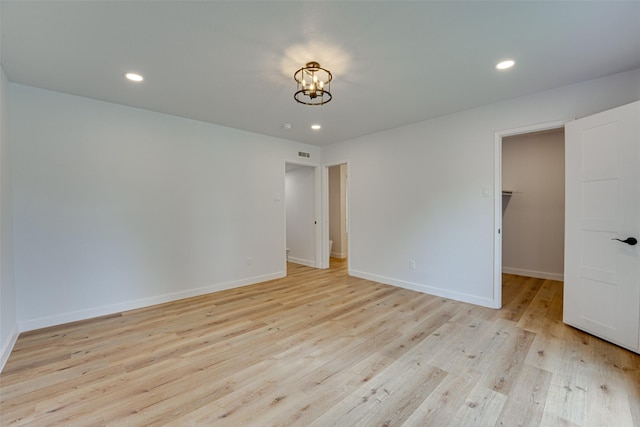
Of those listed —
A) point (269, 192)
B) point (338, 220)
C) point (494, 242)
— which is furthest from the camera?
point (338, 220)

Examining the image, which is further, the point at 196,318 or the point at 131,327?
the point at 196,318

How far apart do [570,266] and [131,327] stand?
182 inches

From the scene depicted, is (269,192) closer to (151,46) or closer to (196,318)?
(196,318)

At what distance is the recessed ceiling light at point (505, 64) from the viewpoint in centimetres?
233

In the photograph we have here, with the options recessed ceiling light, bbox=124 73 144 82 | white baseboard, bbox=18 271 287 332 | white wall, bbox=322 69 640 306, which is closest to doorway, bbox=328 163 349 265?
white wall, bbox=322 69 640 306

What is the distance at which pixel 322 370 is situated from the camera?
2.04m

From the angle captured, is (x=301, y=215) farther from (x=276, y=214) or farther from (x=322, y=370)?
(x=322, y=370)

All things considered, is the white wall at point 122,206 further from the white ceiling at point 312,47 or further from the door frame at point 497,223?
the door frame at point 497,223

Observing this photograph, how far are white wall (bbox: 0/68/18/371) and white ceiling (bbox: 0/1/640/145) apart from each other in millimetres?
439

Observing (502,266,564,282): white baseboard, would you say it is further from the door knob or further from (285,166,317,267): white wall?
(285,166,317,267): white wall

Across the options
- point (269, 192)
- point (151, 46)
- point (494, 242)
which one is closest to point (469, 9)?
point (151, 46)

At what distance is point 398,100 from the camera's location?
123 inches

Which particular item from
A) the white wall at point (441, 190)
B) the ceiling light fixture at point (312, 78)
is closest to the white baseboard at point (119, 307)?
the white wall at point (441, 190)

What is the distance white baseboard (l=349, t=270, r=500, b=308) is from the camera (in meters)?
3.35
